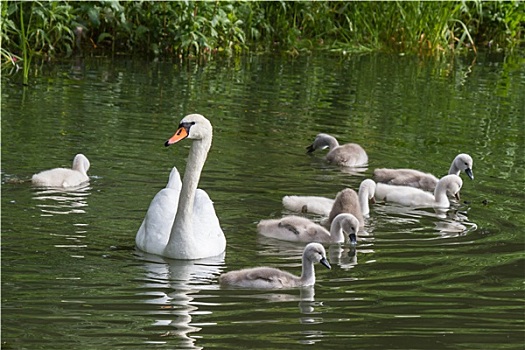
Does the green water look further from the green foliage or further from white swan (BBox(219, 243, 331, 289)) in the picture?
the green foliage

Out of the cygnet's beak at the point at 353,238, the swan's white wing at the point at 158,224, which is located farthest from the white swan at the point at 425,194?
the swan's white wing at the point at 158,224

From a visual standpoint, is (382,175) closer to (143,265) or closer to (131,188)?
(131,188)

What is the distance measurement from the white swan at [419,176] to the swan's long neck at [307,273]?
3.67 meters

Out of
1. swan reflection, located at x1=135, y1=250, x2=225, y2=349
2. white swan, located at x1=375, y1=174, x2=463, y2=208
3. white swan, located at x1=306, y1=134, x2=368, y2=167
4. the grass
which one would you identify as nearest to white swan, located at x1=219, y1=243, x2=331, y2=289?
swan reflection, located at x1=135, y1=250, x2=225, y2=349

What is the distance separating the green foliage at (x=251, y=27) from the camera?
18.5 meters

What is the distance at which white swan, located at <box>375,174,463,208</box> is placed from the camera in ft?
34.2

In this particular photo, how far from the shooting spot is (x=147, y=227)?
8398 millimetres

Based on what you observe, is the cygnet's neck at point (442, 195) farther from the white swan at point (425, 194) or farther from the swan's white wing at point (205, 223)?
the swan's white wing at point (205, 223)

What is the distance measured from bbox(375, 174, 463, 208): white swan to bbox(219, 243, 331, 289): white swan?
300 centimetres

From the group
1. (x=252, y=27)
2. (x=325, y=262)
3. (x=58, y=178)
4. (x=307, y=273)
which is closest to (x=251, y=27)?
(x=252, y=27)

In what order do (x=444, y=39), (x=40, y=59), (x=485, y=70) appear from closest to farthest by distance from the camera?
(x=40, y=59), (x=485, y=70), (x=444, y=39)

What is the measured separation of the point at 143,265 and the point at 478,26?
18.2 metres

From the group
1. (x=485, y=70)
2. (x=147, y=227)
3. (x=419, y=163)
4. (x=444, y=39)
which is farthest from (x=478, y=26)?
(x=147, y=227)

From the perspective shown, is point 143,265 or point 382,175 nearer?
point 143,265
